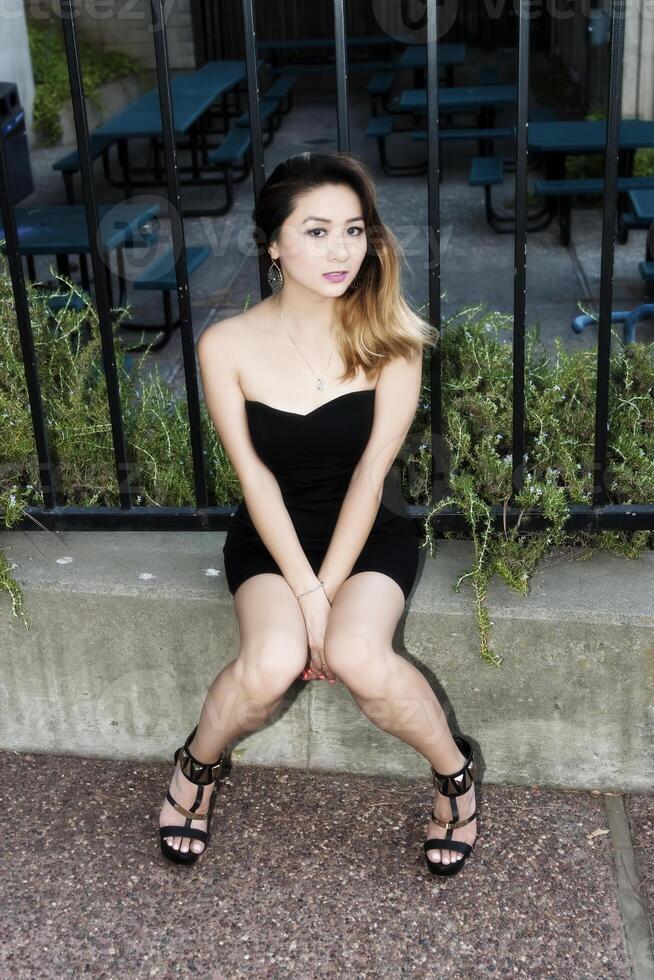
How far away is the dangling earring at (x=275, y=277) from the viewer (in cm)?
268

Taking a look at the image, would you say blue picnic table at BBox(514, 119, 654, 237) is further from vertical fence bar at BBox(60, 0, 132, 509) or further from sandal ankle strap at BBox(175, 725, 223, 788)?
sandal ankle strap at BBox(175, 725, 223, 788)

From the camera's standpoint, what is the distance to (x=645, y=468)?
2.84 m

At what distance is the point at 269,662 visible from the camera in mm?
2473

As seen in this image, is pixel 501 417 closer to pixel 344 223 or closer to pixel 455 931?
pixel 344 223

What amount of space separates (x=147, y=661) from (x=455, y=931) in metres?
0.98

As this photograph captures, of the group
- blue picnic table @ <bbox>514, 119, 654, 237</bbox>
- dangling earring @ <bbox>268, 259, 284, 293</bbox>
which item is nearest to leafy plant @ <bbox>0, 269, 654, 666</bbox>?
dangling earring @ <bbox>268, 259, 284, 293</bbox>

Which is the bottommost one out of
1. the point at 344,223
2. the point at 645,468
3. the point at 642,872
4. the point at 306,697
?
the point at 642,872

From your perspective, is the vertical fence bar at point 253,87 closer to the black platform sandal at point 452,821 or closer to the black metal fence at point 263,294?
the black metal fence at point 263,294

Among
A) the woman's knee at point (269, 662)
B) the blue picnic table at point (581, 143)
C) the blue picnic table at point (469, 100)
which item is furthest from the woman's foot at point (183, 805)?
the blue picnic table at point (469, 100)

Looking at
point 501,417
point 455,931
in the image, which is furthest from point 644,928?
point 501,417

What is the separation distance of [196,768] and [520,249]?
141 centimetres

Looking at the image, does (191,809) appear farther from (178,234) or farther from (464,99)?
(464,99)

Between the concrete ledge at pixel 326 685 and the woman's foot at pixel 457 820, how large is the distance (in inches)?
7.9

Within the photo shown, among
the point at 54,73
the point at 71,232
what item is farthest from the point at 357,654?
the point at 54,73
